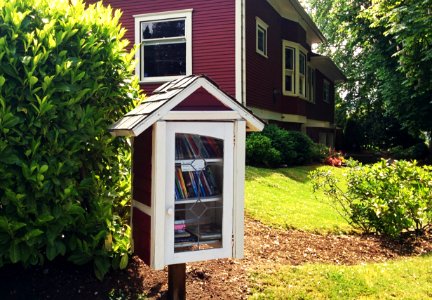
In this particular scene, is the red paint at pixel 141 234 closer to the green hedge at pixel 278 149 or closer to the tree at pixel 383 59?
the green hedge at pixel 278 149

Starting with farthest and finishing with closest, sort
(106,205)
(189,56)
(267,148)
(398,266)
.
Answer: (189,56) < (267,148) < (398,266) < (106,205)

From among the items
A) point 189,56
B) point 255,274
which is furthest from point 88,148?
point 189,56

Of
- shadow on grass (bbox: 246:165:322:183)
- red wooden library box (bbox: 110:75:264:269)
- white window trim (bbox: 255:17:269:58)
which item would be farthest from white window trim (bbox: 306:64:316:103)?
red wooden library box (bbox: 110:75:264:269)

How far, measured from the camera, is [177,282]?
366 centimetres

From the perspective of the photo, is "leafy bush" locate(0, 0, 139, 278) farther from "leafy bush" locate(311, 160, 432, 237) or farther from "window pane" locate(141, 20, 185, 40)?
"window pane" locate(141, 20, 185, 40)

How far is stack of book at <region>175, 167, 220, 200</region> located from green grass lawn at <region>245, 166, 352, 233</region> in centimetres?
328

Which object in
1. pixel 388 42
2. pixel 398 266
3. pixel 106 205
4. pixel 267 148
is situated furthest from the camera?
pixel 388 42

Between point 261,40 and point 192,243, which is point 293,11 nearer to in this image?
point 261,40

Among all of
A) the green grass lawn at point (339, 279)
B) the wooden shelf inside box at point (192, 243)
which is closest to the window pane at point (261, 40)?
the green grass lawn at point (339, 279)

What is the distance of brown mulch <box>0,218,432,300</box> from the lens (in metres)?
3.77

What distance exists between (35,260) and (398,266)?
4.09m

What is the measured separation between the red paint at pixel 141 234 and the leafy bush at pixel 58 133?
0.75 feet

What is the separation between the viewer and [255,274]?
14.9ft

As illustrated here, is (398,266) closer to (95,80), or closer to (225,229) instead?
(225,229)
